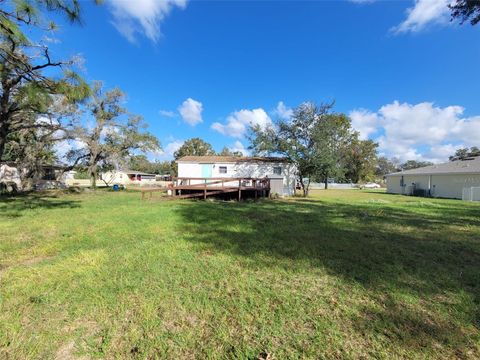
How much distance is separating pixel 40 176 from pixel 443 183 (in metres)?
33.1

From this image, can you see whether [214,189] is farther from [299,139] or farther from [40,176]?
[40,176]

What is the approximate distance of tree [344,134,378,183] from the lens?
41.9 metres

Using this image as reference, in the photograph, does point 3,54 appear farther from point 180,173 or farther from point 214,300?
point 180,173

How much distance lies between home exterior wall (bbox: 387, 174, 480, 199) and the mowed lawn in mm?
19025

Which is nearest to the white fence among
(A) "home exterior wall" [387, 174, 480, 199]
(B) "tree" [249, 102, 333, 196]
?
(A) "home exterior wall" [387, 174, 480, 199]

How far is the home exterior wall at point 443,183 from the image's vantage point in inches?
766

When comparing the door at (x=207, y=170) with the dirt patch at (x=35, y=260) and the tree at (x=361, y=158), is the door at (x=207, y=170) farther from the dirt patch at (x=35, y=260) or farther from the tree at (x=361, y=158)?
the tree at (x=361, y=158)

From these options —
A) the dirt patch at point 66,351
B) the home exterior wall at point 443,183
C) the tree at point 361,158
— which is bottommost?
the dirt patch at point 66,351

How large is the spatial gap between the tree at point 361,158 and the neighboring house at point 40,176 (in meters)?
38.0

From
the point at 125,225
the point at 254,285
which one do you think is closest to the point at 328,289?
the point at 254,285

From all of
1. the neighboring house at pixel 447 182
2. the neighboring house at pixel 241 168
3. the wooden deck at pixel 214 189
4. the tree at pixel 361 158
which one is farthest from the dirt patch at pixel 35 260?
the tree at pixel 361 158

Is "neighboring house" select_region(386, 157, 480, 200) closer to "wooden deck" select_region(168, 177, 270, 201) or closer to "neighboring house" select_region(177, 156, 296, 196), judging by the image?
"neighboring house" select_region(177, 156, 296, 196)

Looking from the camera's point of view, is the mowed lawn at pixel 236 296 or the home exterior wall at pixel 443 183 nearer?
Answer: the mowed lawn at pixel 236 296

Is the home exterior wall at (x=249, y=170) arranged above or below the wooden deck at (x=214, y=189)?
above
